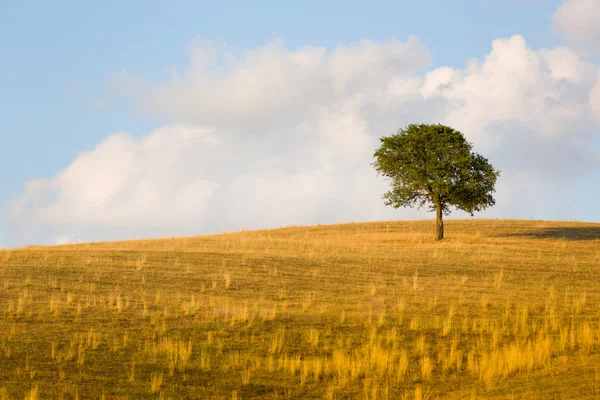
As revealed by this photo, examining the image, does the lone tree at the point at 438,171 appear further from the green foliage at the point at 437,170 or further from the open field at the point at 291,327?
the open field at the point at 291,327

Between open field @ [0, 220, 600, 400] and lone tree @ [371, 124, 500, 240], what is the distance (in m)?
14.0

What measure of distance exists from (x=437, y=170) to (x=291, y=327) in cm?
3255

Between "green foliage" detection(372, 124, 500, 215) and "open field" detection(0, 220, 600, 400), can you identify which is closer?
"open field" detection(0, 220, 600, 400)

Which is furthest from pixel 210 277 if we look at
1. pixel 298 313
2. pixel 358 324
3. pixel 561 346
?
pixel 561 346

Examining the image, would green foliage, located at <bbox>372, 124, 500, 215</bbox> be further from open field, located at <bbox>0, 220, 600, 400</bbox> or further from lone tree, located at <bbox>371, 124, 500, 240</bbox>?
open field, located at <bbox>0, 220, 600, 400</bbox>

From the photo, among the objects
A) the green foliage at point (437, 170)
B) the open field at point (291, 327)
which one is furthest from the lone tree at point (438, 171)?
the open field at point (291, 327)

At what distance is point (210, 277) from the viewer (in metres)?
32.2

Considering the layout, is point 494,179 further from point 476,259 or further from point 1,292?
point 1,292

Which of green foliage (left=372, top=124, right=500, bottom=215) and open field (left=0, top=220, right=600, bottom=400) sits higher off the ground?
green foliage (left=372, top=124, right=500, bottom=215)

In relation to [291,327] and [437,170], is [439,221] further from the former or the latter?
[291,327]

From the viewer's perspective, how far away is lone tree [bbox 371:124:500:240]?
176ft

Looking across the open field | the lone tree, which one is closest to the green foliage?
the lone tree

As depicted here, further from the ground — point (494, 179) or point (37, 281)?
point (494, 179)

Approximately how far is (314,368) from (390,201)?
121 feet
